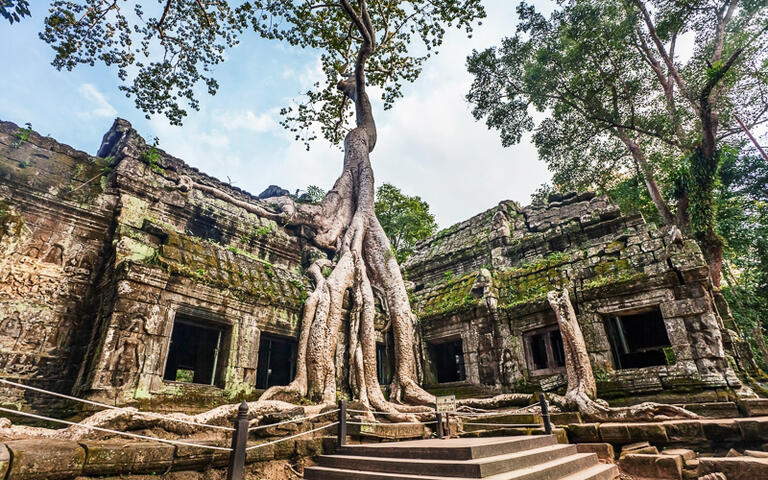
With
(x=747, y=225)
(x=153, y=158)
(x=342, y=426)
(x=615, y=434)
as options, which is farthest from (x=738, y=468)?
(x=747, y=225)

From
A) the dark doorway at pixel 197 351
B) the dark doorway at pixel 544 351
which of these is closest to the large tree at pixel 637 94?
the dark doorway at pixel 544 351

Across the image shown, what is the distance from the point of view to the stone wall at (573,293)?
646 cm

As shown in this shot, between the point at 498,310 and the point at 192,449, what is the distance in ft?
22.2

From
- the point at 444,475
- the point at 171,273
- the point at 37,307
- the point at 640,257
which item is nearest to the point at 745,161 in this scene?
the point at 640,257

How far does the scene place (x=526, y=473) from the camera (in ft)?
11.1

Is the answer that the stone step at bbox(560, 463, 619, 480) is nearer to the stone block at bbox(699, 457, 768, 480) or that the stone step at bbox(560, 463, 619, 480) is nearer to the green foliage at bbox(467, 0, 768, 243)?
the stone block at bbox(699, 457, 768, 480)

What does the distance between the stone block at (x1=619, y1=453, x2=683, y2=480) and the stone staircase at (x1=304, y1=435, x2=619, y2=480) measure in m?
0.18

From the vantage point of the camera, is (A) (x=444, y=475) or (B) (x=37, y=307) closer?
(A) (x=444, y=475)

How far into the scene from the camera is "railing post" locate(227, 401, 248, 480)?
3457mm

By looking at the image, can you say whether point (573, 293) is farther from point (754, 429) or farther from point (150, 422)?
point (150, 422)

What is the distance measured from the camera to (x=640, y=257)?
7.38m

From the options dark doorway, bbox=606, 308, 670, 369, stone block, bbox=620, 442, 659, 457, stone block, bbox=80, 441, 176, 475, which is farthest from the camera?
dark doorway, bbox=606, 308, 670, 369

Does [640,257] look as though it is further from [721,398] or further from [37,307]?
[37,307]

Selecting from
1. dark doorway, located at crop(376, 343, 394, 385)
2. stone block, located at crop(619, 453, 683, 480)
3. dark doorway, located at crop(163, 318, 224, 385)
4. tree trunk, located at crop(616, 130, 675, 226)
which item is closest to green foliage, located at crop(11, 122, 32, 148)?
dark doorway, located at crop(163, 318, 224, 385)
